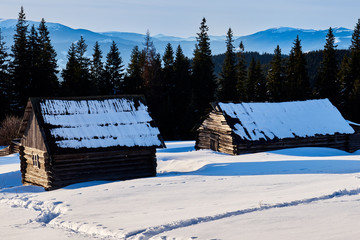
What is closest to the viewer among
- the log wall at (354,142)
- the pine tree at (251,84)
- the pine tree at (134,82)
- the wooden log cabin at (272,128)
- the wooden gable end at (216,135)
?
the wooden log cabin at (272,128)

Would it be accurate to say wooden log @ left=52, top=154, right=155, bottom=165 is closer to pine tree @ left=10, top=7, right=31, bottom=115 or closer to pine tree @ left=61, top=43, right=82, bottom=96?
pine tree @ left=10, top=7, right=31, bottom=115

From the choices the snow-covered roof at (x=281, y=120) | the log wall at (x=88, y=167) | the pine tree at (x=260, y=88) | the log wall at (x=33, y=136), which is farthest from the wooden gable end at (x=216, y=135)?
the pine tree at (x=260, y=88)

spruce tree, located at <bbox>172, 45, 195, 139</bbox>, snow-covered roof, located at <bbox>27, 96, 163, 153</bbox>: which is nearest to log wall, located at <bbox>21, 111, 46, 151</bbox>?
snow-covered roof, located at <bbox>27, 96, 163, 153</bbox>

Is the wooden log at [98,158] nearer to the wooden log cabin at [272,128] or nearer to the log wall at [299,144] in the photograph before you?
the wooden log cabin at [272,128]

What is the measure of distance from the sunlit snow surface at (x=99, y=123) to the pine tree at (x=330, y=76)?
154 ft

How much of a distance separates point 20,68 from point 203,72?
27.5 m

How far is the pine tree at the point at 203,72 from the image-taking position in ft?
218

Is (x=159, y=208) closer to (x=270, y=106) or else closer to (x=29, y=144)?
(x=29, y=144)

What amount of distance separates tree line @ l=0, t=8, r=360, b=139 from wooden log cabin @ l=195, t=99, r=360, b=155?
26.3 m

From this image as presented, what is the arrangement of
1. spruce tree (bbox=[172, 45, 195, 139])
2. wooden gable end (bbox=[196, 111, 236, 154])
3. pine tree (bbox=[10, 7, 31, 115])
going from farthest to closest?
1. spruce tree (bbox=[172, 45, 195, 139])
2. pine tree (bbox=[10, 7, 31, 115])
3. wooden gable end (bbox=[196, 111, 236, 154])

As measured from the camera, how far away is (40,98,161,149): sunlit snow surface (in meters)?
20.5

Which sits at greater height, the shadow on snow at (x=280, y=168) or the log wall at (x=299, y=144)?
the log wall at (x=299, y=144)

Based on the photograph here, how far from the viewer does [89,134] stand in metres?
20.8

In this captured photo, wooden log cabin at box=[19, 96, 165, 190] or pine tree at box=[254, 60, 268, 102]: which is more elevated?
pine tree at box=[254, 60, 268, 102]
